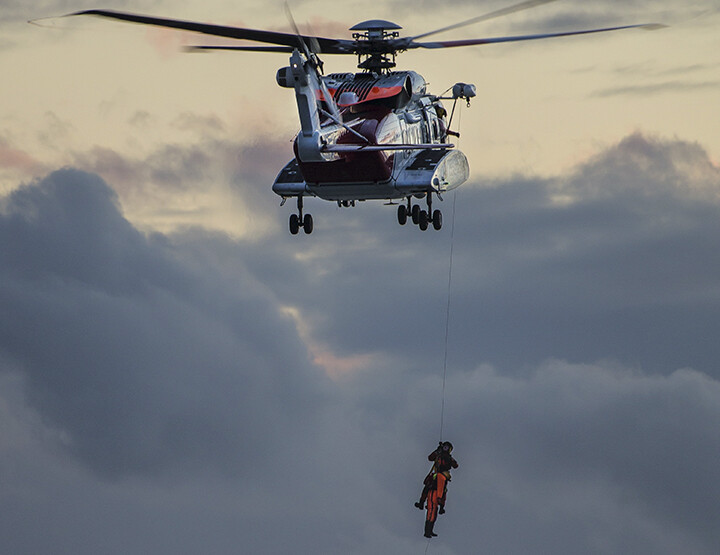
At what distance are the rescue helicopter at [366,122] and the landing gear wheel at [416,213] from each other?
0.14ft

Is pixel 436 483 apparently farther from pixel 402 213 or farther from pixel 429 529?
pixel 402 213

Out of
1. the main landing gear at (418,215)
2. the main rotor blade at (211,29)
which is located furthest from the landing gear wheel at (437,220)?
the main rotor blade at (211,29)

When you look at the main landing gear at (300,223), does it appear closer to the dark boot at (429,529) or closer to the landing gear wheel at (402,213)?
the landing gear wheel at (402,213)

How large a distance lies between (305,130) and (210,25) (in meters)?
5.11

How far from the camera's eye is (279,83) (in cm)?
4919

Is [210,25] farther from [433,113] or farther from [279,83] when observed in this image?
[433,113]

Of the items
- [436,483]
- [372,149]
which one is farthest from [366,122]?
[436,483]

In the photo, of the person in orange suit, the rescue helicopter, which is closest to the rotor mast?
the rescue helicopter

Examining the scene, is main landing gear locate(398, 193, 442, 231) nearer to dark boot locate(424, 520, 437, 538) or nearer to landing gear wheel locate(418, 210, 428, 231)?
landing gear wheel locate(418, 210, 428, 231)

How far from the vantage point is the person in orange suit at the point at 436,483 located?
50.4m

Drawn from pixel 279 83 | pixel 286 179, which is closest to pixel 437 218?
pixel 286 179

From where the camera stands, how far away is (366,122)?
5428cm

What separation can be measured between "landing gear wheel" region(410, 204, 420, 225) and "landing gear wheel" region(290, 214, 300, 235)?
4.82m

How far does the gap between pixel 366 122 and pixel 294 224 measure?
5870 millimetres
